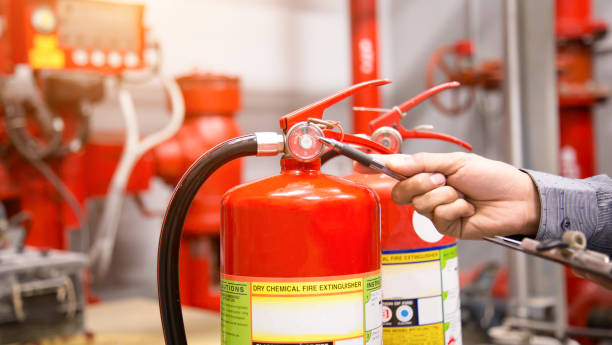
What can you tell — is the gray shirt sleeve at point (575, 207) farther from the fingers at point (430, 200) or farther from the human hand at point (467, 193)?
the fingers at point (430, 200)

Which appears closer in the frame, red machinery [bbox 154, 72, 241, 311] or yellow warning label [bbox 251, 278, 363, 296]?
yellow warning label [bbox 251, 278, 363, 296]

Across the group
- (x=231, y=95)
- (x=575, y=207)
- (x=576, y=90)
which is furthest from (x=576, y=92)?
(x=575, y=207)

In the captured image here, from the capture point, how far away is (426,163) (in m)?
0.65

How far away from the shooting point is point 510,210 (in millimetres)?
739

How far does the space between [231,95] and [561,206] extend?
1.27 metres

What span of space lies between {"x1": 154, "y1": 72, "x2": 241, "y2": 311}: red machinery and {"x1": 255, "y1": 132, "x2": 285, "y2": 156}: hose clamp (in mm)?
1152

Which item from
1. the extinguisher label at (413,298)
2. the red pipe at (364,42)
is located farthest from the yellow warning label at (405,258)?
the red pipe at (364,42)

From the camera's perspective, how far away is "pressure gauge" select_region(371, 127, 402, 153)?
0.73m

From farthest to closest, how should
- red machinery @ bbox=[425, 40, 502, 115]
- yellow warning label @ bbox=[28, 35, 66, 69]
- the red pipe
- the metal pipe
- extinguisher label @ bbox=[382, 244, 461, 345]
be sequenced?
1. red machinery @ bbox=[425, 40, 502, 115]
2. the red pipe
3. the metal pipe
4. yellow warning label @ bbox=[28, 35, 66, 69]
5. extinguisher label @ bbox=[382, 244, 461, 345]

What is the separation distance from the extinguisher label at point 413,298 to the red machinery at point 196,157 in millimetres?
1156

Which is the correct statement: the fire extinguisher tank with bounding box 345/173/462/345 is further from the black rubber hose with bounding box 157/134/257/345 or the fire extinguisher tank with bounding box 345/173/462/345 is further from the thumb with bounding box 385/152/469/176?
the black rubber hose with bounding box 157/134/257/345

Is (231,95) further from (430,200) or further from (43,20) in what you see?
(430,200)

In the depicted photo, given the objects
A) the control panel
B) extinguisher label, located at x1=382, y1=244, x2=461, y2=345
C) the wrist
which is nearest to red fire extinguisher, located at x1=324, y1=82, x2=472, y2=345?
extinguisher label, located at x1=382, y1=244, x2=461, y2=345

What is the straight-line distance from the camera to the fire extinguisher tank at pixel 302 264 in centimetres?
57
